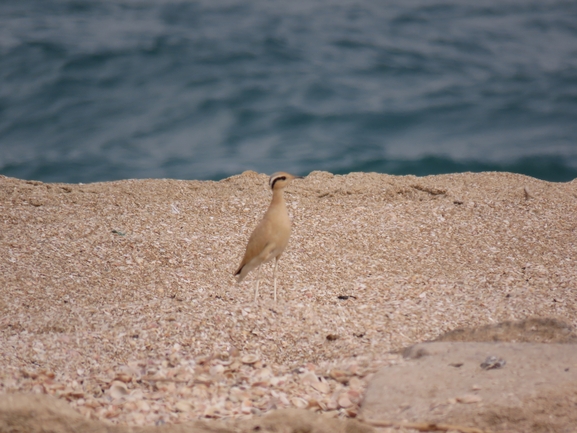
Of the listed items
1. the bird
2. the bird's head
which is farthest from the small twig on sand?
the bird's head

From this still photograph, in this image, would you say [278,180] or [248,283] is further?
Answer: [248,283]

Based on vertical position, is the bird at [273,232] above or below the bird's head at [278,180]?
below

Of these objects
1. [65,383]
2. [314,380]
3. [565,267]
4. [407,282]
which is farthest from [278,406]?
[565,267]

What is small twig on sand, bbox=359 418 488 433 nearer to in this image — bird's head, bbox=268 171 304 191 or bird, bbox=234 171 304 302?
bird, bbox=234 171 304 302

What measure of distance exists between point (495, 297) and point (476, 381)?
1440mm

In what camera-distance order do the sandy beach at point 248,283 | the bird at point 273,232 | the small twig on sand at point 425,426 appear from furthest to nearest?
1. the bird at point 273,232
2. the sandy beach at point 248,283
3. the small twig on sand at point 425,426

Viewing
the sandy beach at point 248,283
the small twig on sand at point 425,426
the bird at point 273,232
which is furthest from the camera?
the bird at point 273,232

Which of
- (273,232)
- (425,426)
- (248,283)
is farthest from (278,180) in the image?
(425,426)

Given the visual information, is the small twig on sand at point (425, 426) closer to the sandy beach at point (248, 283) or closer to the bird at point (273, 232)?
the sandy beach at point (248, 283)

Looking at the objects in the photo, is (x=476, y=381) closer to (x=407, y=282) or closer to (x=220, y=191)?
(x=407, y=282)

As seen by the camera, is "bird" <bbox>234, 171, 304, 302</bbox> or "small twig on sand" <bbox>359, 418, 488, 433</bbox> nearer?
"small twig on sand" <bbox>359, 418, 488, 433</bbox>

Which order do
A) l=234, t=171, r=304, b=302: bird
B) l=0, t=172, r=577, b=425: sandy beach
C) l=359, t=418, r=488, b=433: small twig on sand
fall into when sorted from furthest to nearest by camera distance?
l=234, t=171, r=304, b=302: bird
l=0, t=172, r=577, b=425: sandy beach
l=359, t=418, r=488, b=433: small twig on sand

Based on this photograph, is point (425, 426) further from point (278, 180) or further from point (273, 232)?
point (278, 180)

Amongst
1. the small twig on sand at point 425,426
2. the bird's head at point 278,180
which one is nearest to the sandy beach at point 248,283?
the small twig on sand at point 425,426
